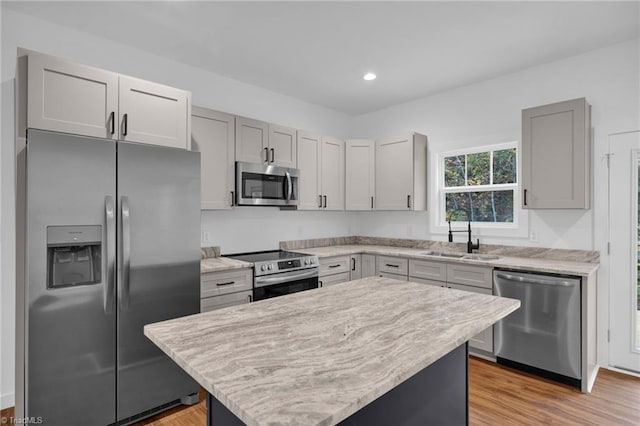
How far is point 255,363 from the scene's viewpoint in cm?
98

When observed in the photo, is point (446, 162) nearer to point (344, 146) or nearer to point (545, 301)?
point (344, 146)

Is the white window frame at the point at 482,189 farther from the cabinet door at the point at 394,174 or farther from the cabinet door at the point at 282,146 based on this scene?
the cabinet door at the point at 282,146

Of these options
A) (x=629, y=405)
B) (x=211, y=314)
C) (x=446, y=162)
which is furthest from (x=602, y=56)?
(x=211, y=314)

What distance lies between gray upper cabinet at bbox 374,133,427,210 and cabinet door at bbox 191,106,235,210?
1919 millimetres

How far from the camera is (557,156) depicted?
9.56 feet

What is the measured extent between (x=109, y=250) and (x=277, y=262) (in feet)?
4.69

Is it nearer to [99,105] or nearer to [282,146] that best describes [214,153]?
[282,146]

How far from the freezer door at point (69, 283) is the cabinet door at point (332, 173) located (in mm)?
2447

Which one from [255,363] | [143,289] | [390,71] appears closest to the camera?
[255,363]

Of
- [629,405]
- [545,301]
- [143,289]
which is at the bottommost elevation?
[629,405]

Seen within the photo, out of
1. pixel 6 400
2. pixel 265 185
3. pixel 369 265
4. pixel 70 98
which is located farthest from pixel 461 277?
pixel 6 400

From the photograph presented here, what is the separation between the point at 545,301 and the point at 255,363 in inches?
106

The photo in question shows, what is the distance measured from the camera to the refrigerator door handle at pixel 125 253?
2.11 meters

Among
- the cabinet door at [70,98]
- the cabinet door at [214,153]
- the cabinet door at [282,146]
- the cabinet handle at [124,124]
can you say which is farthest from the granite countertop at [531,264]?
the cabinet door at [70,98]
